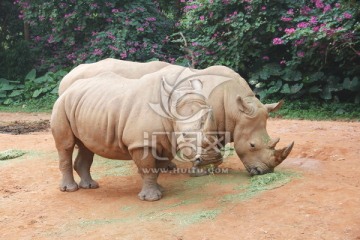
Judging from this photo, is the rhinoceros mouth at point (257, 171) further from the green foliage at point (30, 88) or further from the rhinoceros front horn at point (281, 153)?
the green foliage at point (30, 88)

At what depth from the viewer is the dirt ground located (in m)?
4.20

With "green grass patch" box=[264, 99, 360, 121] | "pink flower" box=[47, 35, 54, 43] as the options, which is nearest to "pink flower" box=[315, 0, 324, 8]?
"green grass patch" box=[264, 99, 360, 121]

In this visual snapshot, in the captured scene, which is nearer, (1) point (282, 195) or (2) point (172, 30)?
(1) point (282, 195)

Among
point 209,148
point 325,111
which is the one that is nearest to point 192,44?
point 325,111

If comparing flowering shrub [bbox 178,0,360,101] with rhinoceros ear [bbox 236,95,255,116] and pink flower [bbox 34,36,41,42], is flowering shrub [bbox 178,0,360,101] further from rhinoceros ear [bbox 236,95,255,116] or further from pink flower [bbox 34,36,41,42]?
pink flower [bbox 34,36,41,42]

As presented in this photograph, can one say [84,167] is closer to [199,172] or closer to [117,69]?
[199,172]

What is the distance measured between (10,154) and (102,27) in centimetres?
862

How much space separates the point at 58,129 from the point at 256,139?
2.43 m

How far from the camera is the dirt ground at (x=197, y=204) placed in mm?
4203

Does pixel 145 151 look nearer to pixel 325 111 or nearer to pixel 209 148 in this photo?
pixel 209 148

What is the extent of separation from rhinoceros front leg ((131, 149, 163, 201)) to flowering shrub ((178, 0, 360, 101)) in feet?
21.2

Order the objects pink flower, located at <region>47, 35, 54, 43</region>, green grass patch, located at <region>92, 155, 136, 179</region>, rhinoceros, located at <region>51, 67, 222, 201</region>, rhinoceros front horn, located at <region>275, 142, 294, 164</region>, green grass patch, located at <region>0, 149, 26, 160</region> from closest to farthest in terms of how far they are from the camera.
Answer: rhinoceros, located at <region>51, 67, 222, 201</region>, rhinoceros front horn, located at <region>275, 142, 294, 164</region>, green grass patch, located at <region>92, 155, 136, 179</region>, green grass patch, located at <region>0, 149, 26, 160</region>, pink flower, located at <region>47, 35, 54, 43</region>

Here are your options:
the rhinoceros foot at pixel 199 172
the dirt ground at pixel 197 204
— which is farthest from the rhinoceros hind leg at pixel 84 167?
the rhinoceros foot at pixel 199 172

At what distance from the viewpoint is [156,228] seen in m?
4.32
